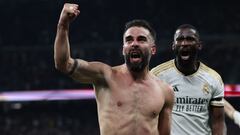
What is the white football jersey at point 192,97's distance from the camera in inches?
124

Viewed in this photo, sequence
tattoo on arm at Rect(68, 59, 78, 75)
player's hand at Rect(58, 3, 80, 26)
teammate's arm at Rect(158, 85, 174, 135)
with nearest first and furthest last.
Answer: player's hand at Rect(58, 3, 80, 26), tattoo on arm at Rect(68, 59, 78, 75), teammate's arm at Rect(158, 85, 174, 135)

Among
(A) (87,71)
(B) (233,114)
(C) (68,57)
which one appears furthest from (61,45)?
(B) (233,114)

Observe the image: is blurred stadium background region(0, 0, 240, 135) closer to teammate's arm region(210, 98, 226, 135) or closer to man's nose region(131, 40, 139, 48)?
teammate's arm region(210, 98, 226, 135)

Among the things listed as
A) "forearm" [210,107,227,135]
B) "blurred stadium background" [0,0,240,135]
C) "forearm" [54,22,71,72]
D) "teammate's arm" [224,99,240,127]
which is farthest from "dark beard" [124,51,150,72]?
"blurred stadium background" [0,0,240,135]

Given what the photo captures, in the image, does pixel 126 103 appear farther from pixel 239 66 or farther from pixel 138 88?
pixel 239 66

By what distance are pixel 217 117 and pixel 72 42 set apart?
8290 mm

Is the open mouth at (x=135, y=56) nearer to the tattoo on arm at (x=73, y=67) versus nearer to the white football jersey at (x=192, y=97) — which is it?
the tattoo on arm at (x=73, y=67)

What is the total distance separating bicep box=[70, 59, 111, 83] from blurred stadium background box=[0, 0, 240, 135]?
8.44 m

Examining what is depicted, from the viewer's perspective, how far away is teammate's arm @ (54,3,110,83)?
2.06 metres

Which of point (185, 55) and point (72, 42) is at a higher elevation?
point (185, 55)

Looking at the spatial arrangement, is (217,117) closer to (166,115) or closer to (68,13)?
(166,115)

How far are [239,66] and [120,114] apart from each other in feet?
28.1

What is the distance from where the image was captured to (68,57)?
211 centimetres

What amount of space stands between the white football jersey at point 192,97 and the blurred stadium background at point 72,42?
7528mm
